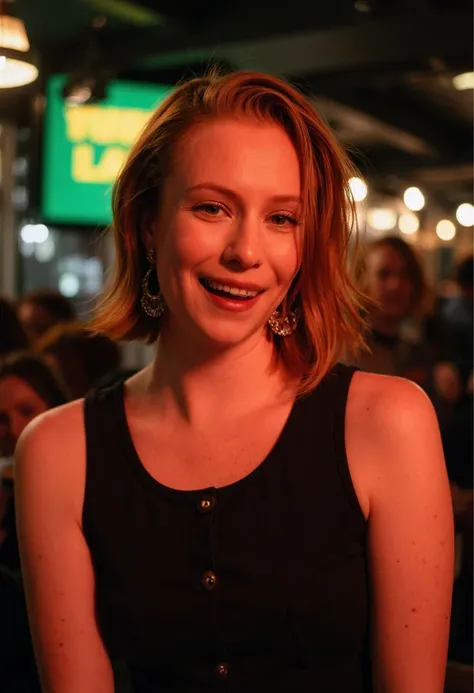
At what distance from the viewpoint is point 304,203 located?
57.1 inches

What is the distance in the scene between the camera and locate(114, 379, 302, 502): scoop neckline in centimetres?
146

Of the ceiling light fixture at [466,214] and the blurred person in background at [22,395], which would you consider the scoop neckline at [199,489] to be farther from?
the ceiling light fixture at [466,214]

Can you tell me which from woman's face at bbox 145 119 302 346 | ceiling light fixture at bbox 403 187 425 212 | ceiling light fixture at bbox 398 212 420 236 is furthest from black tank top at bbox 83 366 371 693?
ceiling light fixture at bbox 398 212 420 236

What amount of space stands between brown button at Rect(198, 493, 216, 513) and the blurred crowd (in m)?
0.37

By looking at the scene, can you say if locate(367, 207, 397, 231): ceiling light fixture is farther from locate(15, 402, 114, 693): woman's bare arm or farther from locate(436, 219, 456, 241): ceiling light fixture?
locate(15, 402, 114, 693): woman's bare arm

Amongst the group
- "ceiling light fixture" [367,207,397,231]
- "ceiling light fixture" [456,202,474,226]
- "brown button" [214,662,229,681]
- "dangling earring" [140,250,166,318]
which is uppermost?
"ceiling light fixture" [367,207,397,231]

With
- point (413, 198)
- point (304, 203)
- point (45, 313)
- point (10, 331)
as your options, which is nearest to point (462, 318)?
point (45, 313)

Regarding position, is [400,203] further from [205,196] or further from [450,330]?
[205,196]

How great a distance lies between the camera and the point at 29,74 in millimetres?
3824

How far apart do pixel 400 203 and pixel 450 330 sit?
6172mm

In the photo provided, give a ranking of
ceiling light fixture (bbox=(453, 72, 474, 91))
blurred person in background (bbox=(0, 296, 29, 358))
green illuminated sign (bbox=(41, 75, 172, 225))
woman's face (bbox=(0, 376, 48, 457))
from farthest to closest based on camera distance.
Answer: ceiling light fixture (bbox=(453, 72, 474, 91)), green illuminated sign (bbox=(41, 75, 172, 225)), blurred person in background (bbox=(0, 296, 29, 358)), woman's face (bbox=(0, 376, 48, 457))

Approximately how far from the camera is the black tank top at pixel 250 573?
1.42 metres

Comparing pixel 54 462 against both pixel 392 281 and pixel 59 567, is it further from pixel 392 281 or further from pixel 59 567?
pixel 392 281

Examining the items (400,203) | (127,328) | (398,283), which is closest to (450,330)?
(398,283)
